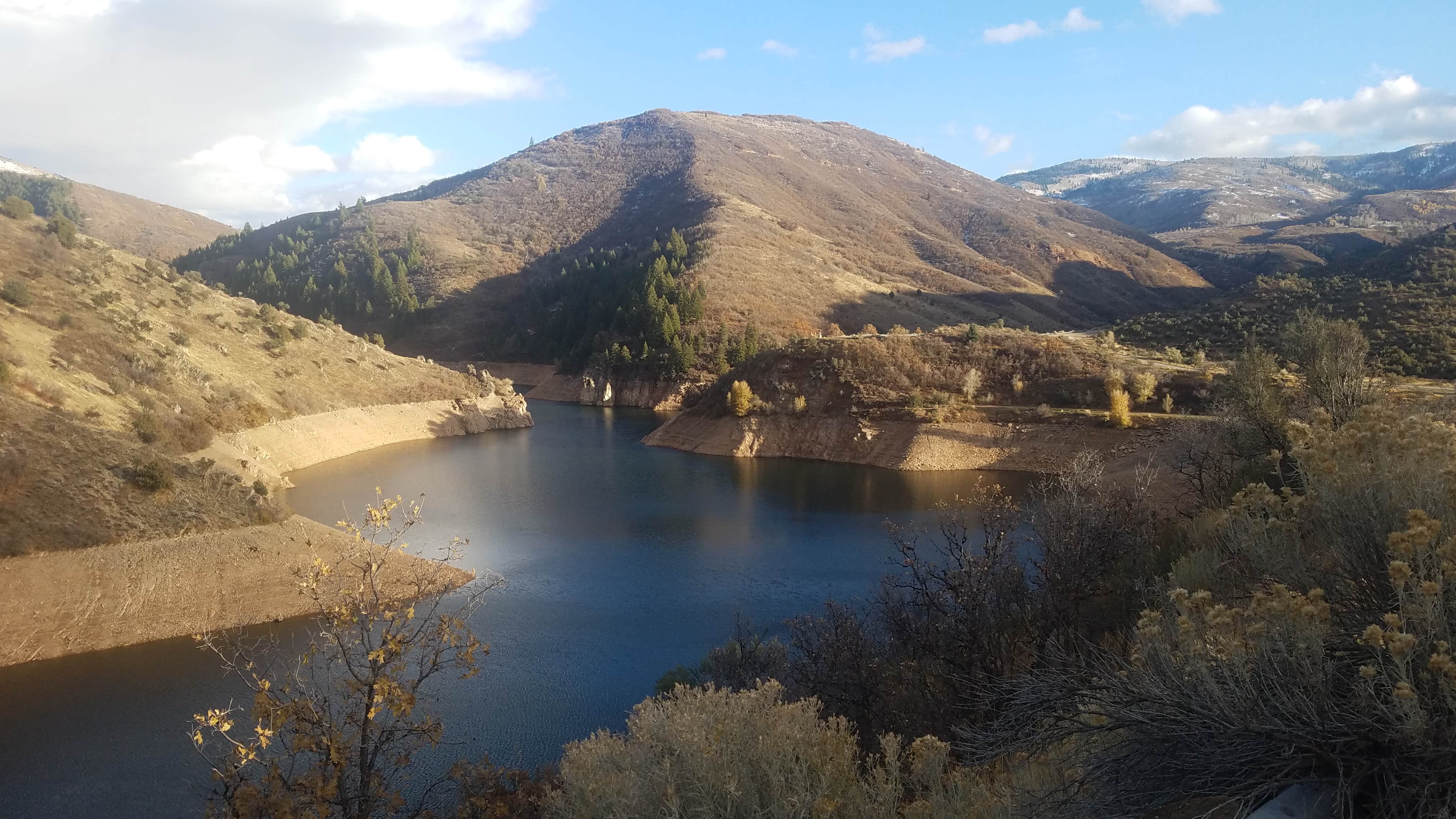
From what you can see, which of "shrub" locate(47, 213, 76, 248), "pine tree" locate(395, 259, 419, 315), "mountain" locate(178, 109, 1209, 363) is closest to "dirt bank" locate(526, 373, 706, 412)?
"mountain" locate(178, 109, 1209, 363)

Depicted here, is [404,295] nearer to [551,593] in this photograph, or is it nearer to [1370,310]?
[551,593]

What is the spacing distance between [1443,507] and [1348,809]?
2153 millimetres

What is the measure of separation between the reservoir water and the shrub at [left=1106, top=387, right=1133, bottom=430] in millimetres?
5789

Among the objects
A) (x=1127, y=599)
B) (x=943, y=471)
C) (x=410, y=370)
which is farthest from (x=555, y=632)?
(x=410, y=370)

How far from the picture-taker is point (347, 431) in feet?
157

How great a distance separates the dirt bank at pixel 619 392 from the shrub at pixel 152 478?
45.6 metres

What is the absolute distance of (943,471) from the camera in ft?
137

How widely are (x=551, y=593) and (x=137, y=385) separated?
24.2 meters

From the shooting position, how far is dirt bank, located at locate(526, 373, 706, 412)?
69375 millimetres

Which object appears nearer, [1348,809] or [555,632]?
[1348,809]

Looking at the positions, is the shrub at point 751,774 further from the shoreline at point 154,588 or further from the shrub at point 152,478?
the shrub at point 152,478

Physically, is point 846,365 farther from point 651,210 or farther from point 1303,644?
point 651,210

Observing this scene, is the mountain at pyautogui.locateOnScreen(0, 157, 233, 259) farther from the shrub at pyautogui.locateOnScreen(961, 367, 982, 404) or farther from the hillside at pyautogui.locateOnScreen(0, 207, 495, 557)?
the shrub at pyautogui.locateOnScreen(961, 367, 982, 404)

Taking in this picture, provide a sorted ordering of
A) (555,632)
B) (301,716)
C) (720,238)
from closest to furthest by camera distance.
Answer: (301,716)
(555,632)
(720,238)
